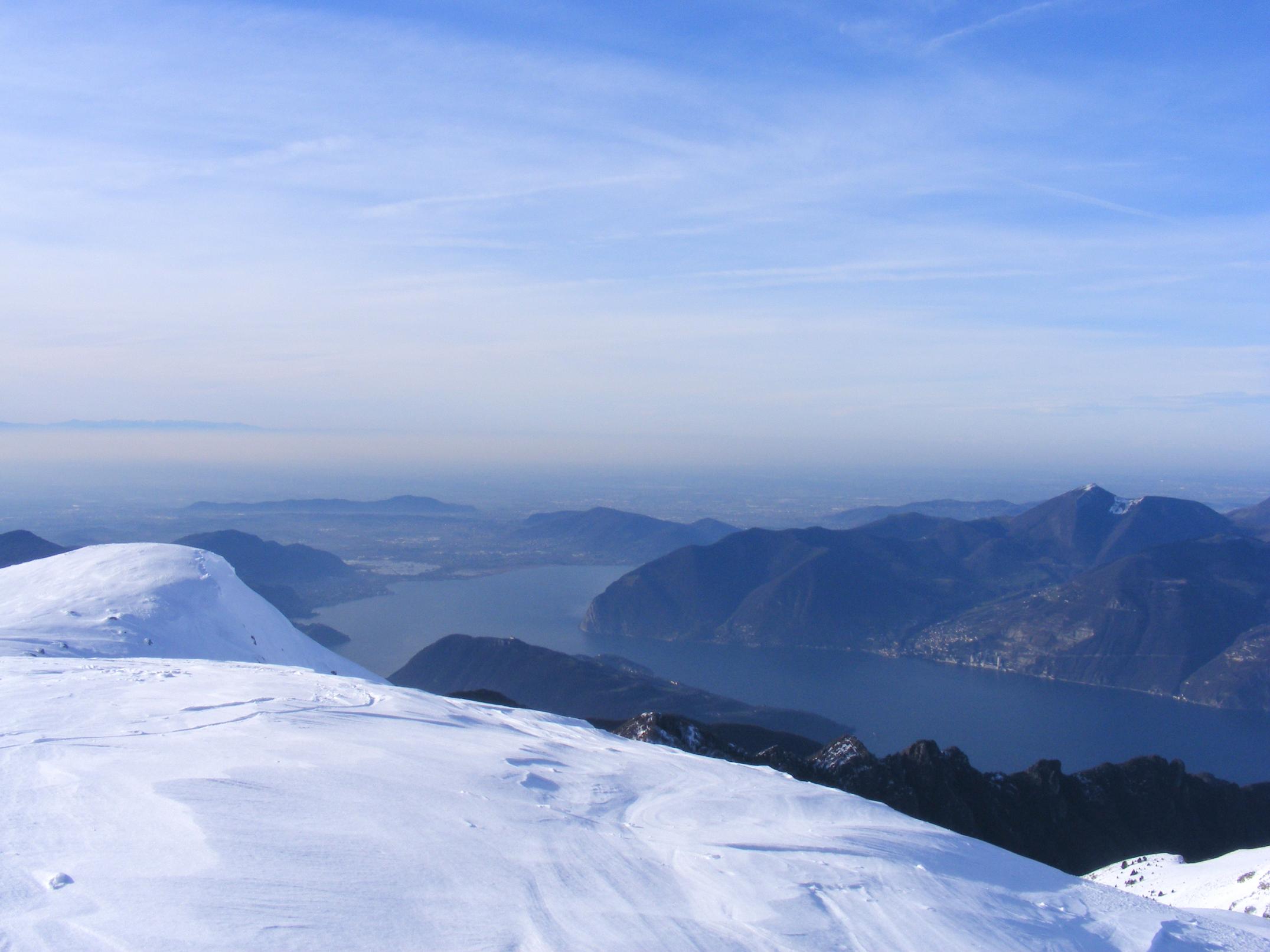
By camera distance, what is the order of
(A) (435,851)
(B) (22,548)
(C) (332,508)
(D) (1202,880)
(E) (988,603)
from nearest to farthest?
(A) (435,851) → (D) (1202,880) → (B) (22,548) → (E) (988,603) → (C) (332,508)

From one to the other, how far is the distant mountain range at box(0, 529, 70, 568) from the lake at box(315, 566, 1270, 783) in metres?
26.1

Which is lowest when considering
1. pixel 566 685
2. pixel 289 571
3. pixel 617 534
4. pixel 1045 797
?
pixel 289 571

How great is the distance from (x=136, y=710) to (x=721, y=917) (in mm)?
9047

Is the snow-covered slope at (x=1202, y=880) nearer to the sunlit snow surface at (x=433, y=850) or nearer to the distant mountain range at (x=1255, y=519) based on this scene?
the sunlit snow surface at (x=433, y=850)

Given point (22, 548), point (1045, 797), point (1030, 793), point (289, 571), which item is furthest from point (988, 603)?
point (22, 548)

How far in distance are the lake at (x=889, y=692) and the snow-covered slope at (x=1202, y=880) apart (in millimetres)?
39266

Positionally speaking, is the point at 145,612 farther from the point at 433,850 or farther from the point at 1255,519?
the point at 1255,519

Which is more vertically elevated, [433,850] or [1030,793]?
[433,850]

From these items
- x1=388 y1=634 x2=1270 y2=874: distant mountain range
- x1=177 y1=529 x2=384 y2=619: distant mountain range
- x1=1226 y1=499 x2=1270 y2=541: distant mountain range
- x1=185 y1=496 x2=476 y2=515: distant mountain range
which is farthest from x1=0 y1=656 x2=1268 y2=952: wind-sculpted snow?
x1=185 y1=496 x2=476 y2=515: distant mountain range

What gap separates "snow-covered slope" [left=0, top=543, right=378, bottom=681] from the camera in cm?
1886

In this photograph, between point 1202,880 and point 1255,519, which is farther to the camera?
point 1255,519

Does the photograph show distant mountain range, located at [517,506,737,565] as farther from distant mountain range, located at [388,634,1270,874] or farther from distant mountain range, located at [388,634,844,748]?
distant mountain range, located at [388,634,1270,874]

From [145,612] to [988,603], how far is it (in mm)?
111077

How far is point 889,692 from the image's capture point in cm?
8012
